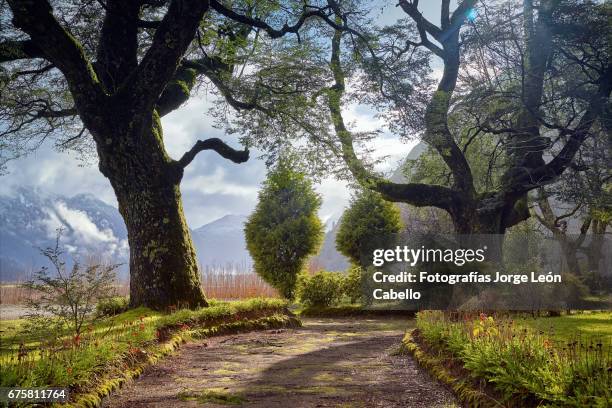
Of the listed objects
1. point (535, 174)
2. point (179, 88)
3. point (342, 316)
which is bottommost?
point (342, 316)

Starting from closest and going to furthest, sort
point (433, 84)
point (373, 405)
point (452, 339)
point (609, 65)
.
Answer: point (373, 405) < point (452, 339) < point (609, 65) < point (433, 84)

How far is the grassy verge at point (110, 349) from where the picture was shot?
4727mm

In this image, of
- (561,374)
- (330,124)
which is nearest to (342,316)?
(330,124)

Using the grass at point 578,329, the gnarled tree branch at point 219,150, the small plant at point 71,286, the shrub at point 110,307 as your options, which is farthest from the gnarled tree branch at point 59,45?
the grass at point 578,329

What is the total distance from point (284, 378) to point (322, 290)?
12.3 metres

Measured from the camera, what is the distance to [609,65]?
13938 mm

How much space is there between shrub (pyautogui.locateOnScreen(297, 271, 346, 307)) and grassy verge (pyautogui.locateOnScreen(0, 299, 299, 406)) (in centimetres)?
575

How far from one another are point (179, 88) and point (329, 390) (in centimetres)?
1168

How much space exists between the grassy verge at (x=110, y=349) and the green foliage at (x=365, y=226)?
8.85 meters

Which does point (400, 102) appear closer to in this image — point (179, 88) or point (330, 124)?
point (330, 124)

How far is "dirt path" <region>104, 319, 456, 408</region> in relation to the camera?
5.25 meters

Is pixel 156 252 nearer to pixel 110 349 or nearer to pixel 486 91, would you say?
pixel 110 349

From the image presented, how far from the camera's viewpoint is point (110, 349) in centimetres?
626

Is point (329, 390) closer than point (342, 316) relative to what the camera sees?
Yes
